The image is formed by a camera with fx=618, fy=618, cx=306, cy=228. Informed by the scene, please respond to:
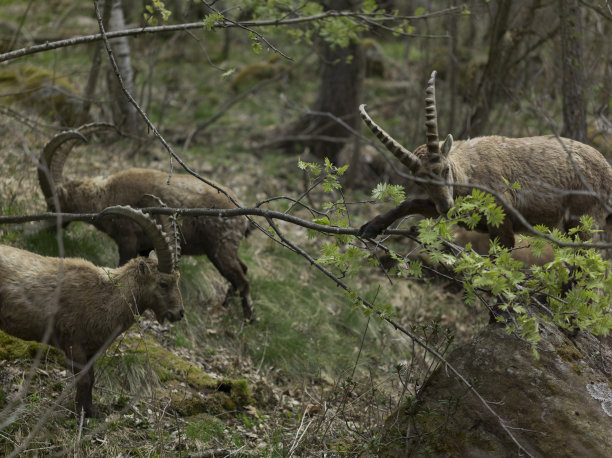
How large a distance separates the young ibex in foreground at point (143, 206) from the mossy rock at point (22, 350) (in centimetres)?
165

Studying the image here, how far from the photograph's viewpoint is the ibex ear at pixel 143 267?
6.05 meters

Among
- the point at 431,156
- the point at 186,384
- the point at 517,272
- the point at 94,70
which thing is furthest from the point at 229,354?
the point at 94,70

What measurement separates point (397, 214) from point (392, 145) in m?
0.62

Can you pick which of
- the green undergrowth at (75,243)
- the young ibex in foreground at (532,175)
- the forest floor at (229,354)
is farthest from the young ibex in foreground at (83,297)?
the young ibex in foreground at (532,175)

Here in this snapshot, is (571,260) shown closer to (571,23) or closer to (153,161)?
(571,23)

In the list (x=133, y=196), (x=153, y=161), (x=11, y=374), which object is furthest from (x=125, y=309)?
(x=153, y=161)

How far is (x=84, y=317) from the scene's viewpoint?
5.70 m

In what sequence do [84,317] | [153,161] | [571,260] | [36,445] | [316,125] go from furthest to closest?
[316,125] < [153,161] < [84,317] < [36,445] < [571,260]

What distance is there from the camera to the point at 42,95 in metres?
11.8

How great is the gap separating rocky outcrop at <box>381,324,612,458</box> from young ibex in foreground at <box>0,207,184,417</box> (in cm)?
261

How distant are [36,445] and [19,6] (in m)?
17.5

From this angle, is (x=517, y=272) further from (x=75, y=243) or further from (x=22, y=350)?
(x=75, y=243)

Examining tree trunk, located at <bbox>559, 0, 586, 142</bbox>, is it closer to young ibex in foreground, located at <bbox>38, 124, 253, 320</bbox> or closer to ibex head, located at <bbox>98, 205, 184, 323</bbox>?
young ibex in foreground, located at <bbox>38, 124, 253, 320</bbox>

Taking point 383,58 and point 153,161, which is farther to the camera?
point 383,58
